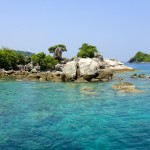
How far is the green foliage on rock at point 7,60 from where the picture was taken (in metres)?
110

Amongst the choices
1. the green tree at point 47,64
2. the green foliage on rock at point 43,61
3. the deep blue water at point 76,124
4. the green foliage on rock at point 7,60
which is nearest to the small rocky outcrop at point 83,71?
the deep blue water at point 76,124

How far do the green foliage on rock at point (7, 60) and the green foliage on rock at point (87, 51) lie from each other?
43.6m

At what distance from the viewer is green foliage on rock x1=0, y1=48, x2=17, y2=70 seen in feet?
362

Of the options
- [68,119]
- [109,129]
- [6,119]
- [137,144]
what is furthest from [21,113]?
[137,144]

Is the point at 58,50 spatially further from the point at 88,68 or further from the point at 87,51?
the point at 88,68

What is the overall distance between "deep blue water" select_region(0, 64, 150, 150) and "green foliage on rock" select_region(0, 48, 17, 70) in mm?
70044

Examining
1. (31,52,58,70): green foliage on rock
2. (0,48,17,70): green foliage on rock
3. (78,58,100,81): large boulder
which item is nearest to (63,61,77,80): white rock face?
(78,58,100,81): large boulder

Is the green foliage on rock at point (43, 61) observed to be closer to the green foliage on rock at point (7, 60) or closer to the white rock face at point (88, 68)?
the green foliage on rock at point (7, 60)

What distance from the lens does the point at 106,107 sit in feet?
→ 119

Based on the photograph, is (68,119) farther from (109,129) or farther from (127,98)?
(127,98)

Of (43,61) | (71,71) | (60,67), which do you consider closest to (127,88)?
(71,71)

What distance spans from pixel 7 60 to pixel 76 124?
3469 inches

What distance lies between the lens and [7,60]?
111 meters

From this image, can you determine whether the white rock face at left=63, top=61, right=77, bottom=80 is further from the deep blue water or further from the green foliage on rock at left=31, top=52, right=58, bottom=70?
the green foliage on rock at left=31, top=52, right=58, bottom=70
